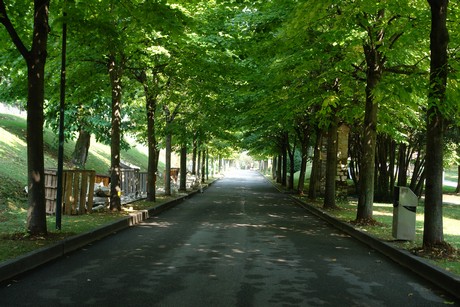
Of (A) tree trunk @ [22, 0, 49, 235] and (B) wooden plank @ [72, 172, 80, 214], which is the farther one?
(B) wooden plank @ [72, 172, 80, 214]

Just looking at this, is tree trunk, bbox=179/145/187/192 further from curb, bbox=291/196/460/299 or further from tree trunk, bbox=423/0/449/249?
tree trunk, bbox=423/0/449/249

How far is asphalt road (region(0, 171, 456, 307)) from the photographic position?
5.68 metres

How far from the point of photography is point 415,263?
309 inches

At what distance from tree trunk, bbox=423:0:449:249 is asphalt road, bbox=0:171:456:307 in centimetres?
101

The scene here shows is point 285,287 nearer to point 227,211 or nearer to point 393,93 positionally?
point 393,93

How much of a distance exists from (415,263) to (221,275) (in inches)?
131

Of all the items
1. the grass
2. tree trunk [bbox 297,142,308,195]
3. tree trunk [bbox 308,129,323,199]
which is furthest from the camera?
tree trunk [bbox 297,142,308,195]

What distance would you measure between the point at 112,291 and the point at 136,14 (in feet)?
19.7

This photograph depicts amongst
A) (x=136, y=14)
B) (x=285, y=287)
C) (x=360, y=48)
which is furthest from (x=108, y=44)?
A: (x=360, y=48)

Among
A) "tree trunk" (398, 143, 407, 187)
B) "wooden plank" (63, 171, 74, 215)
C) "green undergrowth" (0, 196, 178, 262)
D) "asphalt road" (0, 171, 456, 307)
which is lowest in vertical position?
"asphalt road" (0, 171, 456, 307)

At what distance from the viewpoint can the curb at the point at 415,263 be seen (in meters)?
6.43

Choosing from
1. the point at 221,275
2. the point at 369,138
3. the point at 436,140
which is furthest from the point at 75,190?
the point at 436,140

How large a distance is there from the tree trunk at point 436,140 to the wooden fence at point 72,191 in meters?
9.65

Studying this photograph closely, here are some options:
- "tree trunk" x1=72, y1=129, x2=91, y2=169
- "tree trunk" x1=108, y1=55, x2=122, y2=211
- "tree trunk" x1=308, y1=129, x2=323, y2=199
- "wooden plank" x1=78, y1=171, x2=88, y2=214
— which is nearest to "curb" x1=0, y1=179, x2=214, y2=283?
"tree trunk" x1=108, y1=55, x2=122, y2=211
